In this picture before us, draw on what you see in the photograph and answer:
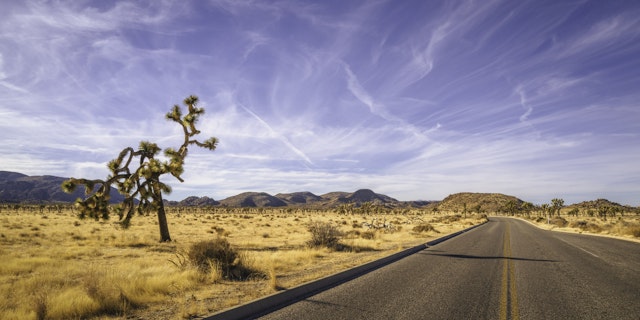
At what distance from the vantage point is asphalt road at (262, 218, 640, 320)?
6.55 m

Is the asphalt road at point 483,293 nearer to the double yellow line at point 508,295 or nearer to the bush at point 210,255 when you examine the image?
the double yellow line at point 508,295

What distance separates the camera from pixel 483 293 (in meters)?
8.05

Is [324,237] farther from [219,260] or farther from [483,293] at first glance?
[483,293]

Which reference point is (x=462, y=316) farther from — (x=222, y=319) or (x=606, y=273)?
(x=606, y=273)

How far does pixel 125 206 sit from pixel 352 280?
1683 centimetres

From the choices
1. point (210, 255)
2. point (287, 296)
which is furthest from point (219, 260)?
point (287, 296)

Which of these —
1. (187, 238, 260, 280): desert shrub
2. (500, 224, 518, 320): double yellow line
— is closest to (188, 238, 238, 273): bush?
(187, 238, 260, 280): desert shrub

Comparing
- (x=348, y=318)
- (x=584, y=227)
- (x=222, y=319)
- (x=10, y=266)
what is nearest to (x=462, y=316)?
(x=348, y=318)

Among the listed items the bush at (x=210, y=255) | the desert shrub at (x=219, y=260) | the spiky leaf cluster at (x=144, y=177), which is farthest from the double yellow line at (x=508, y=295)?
the spiky leaf cluster at (x=144, y=177)

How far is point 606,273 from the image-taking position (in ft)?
36.3

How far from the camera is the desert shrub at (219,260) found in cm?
1044

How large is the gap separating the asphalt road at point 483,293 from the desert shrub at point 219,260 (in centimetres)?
353

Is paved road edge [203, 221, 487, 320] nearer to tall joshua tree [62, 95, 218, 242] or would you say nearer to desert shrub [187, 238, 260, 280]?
desert shrub [187, 238, 260, 280]

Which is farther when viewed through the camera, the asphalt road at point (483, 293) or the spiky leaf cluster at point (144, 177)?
the spiky leaf cluster at point (144, 177)
